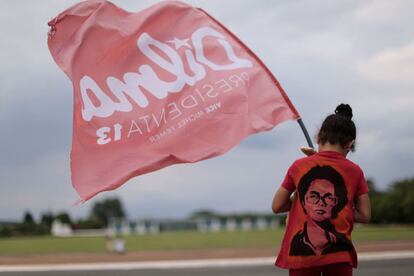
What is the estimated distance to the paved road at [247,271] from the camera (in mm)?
14297

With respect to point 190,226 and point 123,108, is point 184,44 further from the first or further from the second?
point 190,226

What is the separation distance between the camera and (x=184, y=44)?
4.82 metres

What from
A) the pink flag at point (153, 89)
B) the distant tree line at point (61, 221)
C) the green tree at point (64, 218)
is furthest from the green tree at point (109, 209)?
the pink flag at point (153, 89)

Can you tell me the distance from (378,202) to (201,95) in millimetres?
71583

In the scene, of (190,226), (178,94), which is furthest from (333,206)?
(190,226)

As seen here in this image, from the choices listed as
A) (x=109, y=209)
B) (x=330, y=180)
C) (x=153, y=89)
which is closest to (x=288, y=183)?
(x=330, y=180)

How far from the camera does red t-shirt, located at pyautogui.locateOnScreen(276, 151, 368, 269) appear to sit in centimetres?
336

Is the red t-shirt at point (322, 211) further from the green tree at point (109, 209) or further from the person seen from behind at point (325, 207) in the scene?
the green tree at point (109, 209)

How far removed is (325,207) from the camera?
3.39 meters

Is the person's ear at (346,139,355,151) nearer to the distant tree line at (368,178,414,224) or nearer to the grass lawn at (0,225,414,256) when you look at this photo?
the grass lawn at (0,225,414,256)

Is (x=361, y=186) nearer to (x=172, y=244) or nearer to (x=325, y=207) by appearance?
(x=325, y=207)

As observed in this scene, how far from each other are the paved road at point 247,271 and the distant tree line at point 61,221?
172 feet

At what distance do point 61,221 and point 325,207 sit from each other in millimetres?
86366

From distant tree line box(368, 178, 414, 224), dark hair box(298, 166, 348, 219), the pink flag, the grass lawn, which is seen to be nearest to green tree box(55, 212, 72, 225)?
distant tree line box(368, 178, 414, 224)
